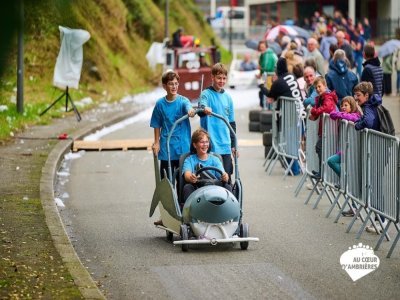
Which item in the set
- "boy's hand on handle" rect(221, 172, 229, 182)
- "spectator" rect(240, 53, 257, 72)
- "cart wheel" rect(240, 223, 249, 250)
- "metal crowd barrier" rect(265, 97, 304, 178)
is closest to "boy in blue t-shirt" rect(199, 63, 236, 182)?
"boy's hand on handle" rect(221, 172, 229, 182)

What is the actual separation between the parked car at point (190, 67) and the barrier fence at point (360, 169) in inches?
720

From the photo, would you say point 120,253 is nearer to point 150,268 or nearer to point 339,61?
point 150,268

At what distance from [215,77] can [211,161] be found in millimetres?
1521

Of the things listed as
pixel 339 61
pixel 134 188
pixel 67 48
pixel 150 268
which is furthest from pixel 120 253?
pixel 67 48

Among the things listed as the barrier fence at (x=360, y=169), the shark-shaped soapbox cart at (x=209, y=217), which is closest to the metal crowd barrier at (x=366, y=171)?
the barrier fence at (x=360, y=169)

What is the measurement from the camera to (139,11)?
160 feet

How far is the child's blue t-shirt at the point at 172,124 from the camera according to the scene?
41.3 ft

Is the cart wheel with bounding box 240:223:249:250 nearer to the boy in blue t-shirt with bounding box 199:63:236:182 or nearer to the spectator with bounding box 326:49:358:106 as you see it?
the boy in blue t-shirt with bounding box 199:63:236:182

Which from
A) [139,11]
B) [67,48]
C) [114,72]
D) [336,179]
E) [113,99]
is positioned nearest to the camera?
[336,179]

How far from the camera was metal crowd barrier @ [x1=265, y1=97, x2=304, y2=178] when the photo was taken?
1820 cm

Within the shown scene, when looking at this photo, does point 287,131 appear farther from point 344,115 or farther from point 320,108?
point 344,115

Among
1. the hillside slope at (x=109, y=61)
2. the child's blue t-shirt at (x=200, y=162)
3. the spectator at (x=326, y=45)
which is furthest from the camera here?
the spectator at (x=326, y=45)

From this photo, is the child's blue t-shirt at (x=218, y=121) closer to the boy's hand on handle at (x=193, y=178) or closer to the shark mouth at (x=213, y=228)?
the boy's hand on handle at (x=193, y=178)

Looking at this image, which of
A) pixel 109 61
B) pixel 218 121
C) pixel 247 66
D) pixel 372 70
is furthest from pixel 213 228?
pixel 247 66
